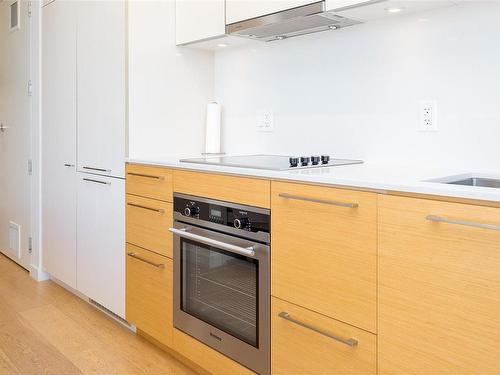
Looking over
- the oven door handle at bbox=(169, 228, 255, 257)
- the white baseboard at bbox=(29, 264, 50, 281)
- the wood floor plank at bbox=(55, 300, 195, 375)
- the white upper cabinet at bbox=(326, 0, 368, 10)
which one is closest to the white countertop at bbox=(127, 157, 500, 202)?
the oven door handle at bbox=(169, 228, 255, 257)

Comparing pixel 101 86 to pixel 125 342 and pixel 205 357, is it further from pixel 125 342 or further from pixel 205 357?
pixel 205 357

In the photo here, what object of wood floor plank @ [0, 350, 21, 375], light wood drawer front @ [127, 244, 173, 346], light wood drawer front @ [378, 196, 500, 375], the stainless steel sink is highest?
the stainless steel sink

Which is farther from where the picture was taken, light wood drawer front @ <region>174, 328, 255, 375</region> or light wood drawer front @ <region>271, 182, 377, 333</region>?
light wood drawer front @ <region>174, 328, 255, 375</region>

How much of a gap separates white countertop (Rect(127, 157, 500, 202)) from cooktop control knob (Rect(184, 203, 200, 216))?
0.16 m

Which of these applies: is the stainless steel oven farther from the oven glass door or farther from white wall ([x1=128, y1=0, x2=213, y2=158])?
white wall ([x1=128, y1=0, x2=213, y2=158])

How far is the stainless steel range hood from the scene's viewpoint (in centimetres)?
192

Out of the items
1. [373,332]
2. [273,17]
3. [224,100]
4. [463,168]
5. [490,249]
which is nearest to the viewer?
[490,249]

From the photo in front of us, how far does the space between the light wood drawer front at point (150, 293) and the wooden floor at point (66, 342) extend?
0.39ft

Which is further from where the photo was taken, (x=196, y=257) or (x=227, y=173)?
(x=196, y=257)

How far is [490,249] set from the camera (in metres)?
1.16

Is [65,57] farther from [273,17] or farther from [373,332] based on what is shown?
[373,332]

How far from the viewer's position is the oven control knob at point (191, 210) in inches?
81.5

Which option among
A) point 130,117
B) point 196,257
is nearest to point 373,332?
point 196,257

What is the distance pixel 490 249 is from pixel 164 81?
1.92m
